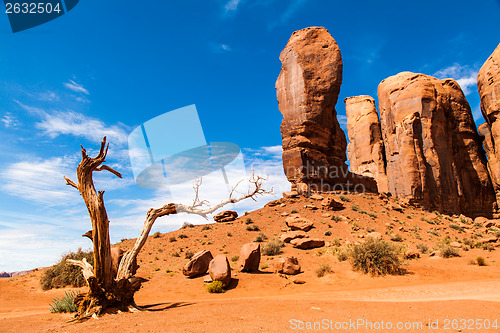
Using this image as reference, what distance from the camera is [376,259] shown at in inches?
519

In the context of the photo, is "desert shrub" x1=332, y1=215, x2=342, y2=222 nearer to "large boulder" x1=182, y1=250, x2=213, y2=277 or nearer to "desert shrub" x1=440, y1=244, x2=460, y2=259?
"desert shrub" x1=440, y1=244, x2=460, y2=259

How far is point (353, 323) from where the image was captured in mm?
5777

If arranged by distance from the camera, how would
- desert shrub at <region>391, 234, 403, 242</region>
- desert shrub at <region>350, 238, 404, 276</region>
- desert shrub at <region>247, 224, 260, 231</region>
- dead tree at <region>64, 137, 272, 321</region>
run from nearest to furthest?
dead tree at <region>64, 137, 272, 321</region>, desert shrub at <region>350, 238, 404, 276</region>, desert shrub at <region>391, 234, 403, 242</region>, desert shrub at <region>247, 224, 260, 231</region>

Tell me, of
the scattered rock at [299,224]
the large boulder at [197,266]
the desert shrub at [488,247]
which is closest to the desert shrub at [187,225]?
the scattered rock at [299,224]

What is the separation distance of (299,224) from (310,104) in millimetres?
14065

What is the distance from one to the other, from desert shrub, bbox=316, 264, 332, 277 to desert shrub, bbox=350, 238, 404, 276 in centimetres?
120

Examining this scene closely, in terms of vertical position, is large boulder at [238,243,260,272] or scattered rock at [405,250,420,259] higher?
large boulder at [238,243,260,272]

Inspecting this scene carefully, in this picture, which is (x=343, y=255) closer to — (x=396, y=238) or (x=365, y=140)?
(x=396, y=238)

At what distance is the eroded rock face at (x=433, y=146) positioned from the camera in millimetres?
33781

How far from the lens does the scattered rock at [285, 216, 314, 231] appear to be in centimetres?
2098

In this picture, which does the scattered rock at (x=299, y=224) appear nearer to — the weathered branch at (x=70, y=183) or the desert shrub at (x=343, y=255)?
the desert shrub at (x=343, y=255)

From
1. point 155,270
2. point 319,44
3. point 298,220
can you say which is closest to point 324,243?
point 298,220

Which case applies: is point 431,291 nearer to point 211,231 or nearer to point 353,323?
point 353,323

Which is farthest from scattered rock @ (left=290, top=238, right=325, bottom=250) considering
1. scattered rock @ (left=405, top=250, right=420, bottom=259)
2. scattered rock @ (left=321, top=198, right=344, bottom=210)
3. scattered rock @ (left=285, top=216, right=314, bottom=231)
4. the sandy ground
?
scattered rock @ (left=321, top=198, right=344, bottom=210)
